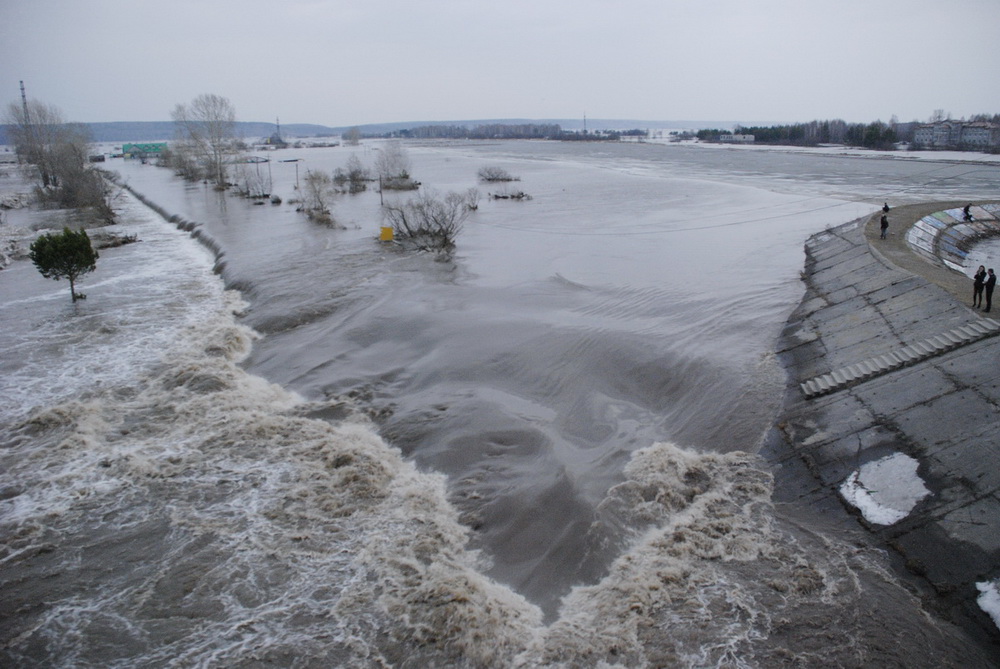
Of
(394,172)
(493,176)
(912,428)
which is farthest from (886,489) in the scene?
(394,172)

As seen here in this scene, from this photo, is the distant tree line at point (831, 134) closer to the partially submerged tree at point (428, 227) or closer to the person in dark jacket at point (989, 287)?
the partially submerged tree at point (428, 227)

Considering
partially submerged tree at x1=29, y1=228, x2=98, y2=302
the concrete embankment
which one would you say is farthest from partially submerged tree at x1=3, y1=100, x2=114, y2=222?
the concrete embankment

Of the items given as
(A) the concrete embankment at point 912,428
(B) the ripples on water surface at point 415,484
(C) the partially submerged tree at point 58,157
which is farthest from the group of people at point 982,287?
(C) the partially submerged tree at point 58,157

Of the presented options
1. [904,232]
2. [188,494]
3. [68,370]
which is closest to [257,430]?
[188,494]

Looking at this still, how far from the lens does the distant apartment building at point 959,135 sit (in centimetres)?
10956

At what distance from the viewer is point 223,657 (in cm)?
806

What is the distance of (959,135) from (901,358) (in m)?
140

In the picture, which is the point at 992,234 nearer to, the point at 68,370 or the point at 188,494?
the point at 188,494

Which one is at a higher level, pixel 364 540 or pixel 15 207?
pixel 15 207

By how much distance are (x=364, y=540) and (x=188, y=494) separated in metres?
3.90

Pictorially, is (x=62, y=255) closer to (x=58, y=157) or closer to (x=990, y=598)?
(x=990, y=598)

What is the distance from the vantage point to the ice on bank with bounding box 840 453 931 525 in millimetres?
10477

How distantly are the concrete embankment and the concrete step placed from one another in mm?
45

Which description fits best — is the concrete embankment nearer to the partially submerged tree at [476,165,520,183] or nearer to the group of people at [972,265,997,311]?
the group of people at [972,265,997,311]
